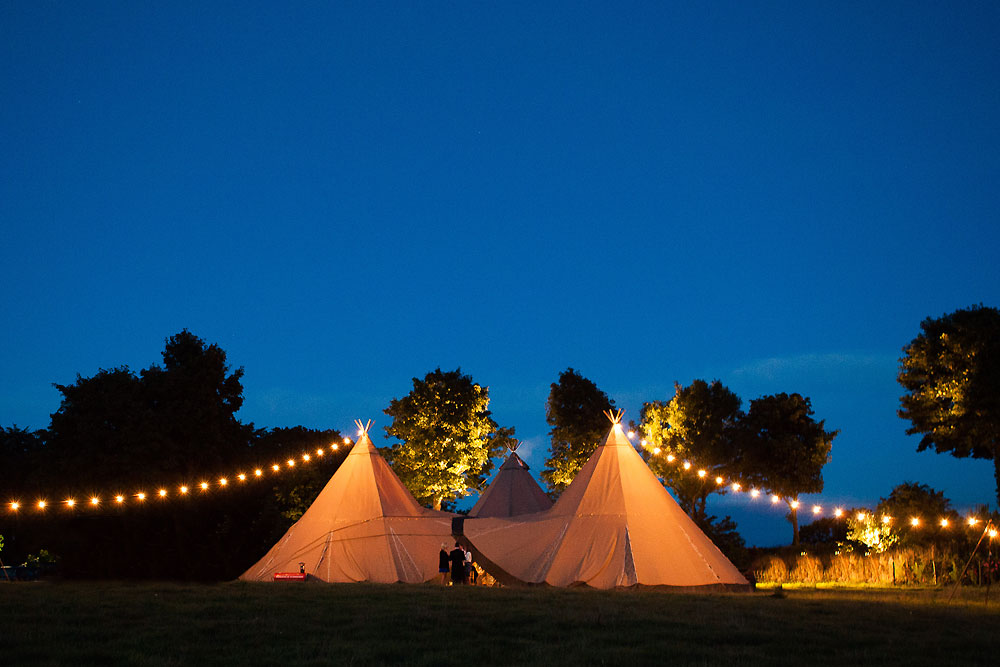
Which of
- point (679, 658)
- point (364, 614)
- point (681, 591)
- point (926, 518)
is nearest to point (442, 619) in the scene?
point (364, 614)

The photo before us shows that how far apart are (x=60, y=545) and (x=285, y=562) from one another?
11.9 meters

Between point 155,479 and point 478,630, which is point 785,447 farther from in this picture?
point 478,630

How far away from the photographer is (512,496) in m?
27.3

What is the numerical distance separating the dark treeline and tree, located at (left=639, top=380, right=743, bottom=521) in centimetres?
1335

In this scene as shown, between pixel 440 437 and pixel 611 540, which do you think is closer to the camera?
pixel 611 540

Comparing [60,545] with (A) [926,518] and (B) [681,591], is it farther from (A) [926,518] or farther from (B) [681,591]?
(A) [926,518]

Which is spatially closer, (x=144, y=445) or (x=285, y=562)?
Result: (x=285, y=562)

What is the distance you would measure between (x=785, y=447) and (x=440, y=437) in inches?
534

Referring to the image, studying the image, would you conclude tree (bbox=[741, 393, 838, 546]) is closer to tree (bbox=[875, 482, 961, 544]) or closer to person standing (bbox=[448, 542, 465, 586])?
tree (bbox=[875, 482, 961, 544])

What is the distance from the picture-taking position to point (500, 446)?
118ft

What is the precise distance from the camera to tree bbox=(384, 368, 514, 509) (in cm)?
3394

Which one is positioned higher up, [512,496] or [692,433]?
[692,433]

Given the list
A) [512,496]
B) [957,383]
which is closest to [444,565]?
[512,496]

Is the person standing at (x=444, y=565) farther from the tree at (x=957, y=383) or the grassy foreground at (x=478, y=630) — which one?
the tree at (x=957, y=383)
